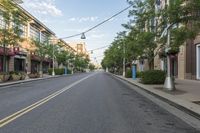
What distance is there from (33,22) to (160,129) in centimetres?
6463

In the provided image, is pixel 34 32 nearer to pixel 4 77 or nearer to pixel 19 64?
pixel 19 64

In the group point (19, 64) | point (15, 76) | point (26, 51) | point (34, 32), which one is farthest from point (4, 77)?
point (34, 32)

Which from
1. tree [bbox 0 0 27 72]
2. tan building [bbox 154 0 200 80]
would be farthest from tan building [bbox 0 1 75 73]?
tan building [bbox 154 0 200 80]

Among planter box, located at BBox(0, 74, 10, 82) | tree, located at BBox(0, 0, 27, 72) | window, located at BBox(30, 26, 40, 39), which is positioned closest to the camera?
planter box, located at BBox(0, 74, 10, 82)

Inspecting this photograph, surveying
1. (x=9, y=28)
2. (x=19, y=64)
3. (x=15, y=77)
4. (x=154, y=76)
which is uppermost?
(x=9, y=28)

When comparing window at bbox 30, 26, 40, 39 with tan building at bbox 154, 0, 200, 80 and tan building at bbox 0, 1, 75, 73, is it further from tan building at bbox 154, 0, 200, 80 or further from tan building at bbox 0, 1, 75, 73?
tan building at bbox 154, 0, 200, 80

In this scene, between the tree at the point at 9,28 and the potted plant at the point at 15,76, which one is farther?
the potted plant at the point at 15,76

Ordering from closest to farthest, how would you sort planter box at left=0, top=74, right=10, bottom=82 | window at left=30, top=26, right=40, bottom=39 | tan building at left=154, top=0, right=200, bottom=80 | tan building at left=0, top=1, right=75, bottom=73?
planter box at left=0, top=74, right=10, bottom=82
tan building at left=154, top=0, right=200, bottom=80
tan building at left=0, top=1, right=75, bottom=73
window at left=30, top=26, right=40, bottom=39

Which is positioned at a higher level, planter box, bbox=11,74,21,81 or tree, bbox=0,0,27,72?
tree, bbox=0,0,27,72

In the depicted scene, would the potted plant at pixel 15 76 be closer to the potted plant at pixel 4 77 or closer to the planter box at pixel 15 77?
the planter box at pixel 15 77

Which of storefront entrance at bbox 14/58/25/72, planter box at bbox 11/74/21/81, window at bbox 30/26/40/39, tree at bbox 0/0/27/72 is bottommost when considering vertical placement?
planter box at bbox 11/74/21/81

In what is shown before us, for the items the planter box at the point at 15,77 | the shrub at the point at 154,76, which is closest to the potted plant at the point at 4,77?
the planter box at the point at 15,77

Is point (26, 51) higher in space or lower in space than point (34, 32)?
lower

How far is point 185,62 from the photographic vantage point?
39.5 metres
